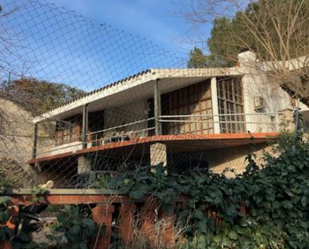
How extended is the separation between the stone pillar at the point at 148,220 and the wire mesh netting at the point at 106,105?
0.54 meters

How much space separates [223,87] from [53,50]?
10.9m

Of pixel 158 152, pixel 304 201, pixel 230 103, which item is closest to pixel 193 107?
pixel 230 103

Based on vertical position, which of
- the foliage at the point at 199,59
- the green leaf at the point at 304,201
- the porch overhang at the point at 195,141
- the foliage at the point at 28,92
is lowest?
the green leaf at the point at 304,201

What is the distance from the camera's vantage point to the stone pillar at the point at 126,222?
10.5 feet

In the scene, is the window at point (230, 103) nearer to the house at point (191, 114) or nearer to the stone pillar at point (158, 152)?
the house at point (191, 114)

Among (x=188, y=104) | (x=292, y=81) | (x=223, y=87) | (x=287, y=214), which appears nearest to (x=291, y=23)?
(x=292, y=81)

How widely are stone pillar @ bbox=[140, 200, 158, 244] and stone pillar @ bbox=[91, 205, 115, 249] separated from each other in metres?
0.37

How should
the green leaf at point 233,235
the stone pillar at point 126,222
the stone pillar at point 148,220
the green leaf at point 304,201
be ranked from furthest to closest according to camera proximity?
the green leaf at point 304,201 < the green leaf at point 233,235 < the stone pillar at point 148,220 < the stone pillar at point 126,222

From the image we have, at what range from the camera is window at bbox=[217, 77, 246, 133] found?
43.7ft

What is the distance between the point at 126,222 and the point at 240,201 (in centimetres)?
163

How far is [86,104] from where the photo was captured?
48.0 ft

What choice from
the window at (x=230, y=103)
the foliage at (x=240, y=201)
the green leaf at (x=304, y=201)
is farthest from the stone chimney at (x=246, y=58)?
the green leaf at (x=304, y=201)

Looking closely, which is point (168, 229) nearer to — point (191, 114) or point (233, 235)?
point (233, 235)

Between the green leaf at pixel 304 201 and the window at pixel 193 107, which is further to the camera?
the window at pixel 193 107
